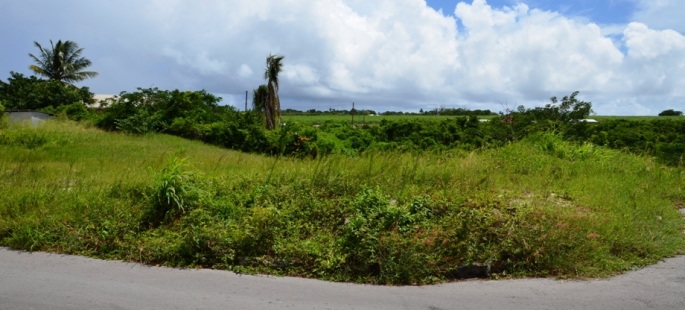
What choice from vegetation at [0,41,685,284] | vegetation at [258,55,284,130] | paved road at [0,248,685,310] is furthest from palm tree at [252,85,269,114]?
paved road at [0,248,685,310]

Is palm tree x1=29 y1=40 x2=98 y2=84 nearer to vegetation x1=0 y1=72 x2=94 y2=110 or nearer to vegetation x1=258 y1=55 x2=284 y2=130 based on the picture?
vegetation x1=0 y1=72 x2=94 y2=110

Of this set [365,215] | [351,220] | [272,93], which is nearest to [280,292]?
[351,220]

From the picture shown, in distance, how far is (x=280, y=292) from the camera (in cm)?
454

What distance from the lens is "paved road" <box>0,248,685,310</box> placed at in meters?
4.29

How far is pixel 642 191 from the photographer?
8047 millimetres

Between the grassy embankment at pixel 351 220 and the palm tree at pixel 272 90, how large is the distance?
17.9 meters

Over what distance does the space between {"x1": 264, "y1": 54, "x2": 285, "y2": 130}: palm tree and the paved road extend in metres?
21.2

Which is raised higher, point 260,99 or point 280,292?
point 260,99

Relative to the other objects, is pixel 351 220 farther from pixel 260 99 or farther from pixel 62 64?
pixel 62 64

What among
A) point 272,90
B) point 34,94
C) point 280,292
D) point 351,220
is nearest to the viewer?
point 280,292

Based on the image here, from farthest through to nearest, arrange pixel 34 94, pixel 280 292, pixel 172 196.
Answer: pixel 34 94, pixel 172 196, pixel 280 292

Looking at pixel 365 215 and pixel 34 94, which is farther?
pixel 34 94

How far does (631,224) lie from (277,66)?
21759 millimetres

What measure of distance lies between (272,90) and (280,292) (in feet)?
73.7
